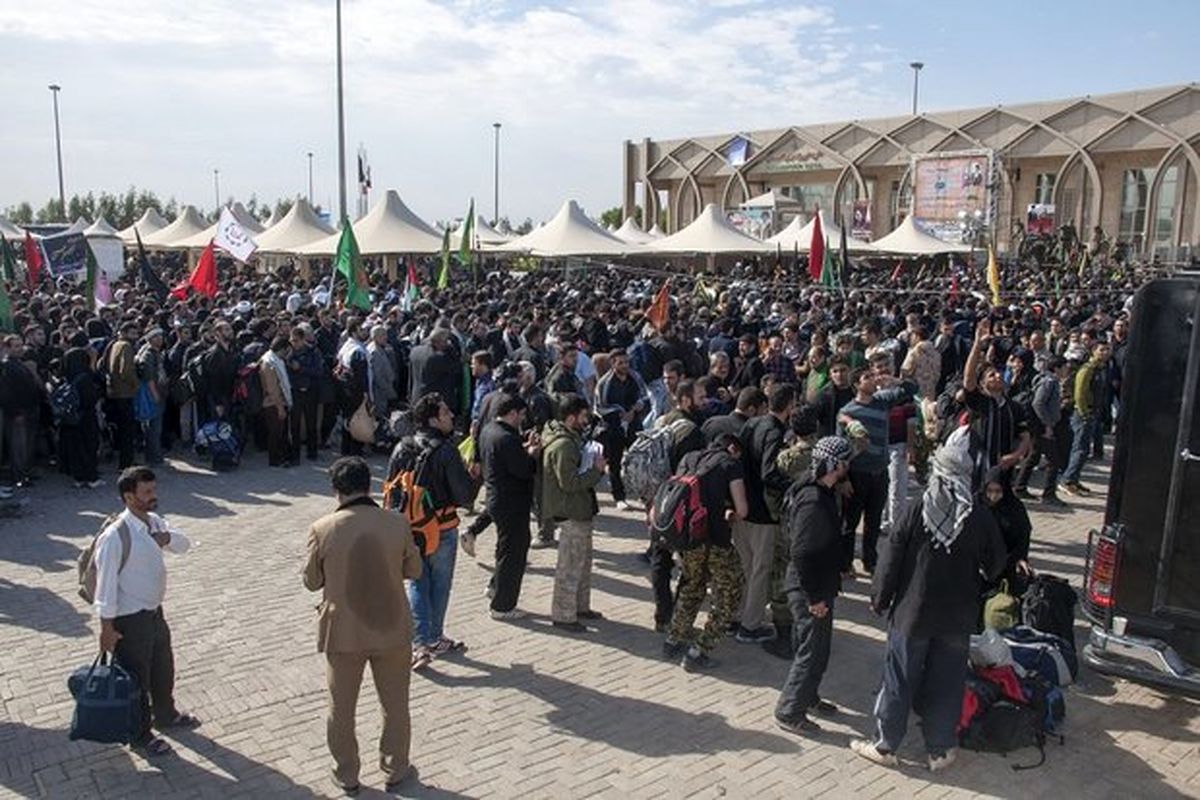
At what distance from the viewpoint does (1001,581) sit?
6559mm

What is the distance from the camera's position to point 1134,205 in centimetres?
4194

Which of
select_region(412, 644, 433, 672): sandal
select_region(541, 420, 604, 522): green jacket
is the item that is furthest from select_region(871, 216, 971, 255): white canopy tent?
select_region(412, 644, 433, 672): sandal

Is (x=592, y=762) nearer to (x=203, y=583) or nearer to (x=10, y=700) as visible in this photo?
(x=10, y=700)

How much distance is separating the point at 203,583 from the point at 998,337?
1059 cm

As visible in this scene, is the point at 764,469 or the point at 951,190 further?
the point at 951,190

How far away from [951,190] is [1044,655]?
44273mm

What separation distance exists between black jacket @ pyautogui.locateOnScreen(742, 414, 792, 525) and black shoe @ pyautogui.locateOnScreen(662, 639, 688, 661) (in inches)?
37.3

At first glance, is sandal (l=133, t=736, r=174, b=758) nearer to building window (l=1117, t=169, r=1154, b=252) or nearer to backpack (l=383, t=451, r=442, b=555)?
backpack (l=383, t=451, r=442, b=555)

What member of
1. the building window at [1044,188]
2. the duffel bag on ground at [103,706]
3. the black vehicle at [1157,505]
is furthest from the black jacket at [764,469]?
the building window at [1044,188]

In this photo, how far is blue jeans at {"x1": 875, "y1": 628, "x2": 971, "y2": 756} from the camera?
16.3 ft

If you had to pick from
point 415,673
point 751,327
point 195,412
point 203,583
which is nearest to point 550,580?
point 415,673

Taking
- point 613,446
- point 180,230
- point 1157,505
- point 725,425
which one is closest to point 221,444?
point 613,446

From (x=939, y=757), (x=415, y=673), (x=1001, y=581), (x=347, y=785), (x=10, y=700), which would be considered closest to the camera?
(x=347, y=785)

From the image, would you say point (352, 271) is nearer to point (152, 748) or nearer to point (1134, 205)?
point (152, 748)
